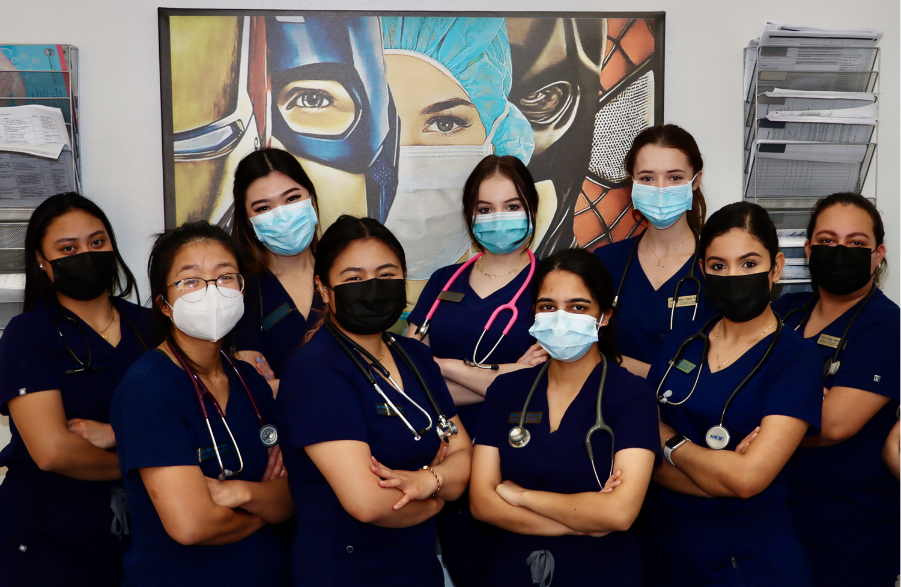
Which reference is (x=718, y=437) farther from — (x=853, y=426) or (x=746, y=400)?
(x=853, y=426)

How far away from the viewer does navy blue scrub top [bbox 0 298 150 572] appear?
196 centimetres

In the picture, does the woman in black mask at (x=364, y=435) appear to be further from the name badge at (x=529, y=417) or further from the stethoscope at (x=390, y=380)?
the name badge at (x=529, y=417)

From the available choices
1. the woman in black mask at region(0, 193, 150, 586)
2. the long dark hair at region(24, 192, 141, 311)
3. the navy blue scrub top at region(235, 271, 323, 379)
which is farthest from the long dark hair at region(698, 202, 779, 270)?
the long dark hair at region(24, 192, 141, 311)

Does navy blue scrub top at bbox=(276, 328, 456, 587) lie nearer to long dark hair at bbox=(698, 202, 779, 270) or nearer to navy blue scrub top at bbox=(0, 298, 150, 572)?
navy blue scrub top at bbox=(0, 298, 150, 572)

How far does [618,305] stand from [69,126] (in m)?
2.05

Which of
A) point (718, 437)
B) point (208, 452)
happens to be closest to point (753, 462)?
point (718, 437)

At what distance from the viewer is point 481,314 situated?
2287 mm

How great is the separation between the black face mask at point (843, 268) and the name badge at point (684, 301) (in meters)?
0.37

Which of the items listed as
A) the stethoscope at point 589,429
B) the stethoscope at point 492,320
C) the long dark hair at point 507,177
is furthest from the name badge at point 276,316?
the stethoscope at point 589,429

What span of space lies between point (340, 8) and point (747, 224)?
66.7 inches

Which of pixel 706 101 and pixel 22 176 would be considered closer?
pixel 22 176

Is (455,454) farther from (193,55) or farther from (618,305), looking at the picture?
(193,55)

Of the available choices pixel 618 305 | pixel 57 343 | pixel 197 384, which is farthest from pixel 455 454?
pixel 57 343

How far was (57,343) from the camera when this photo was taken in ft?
6.61
